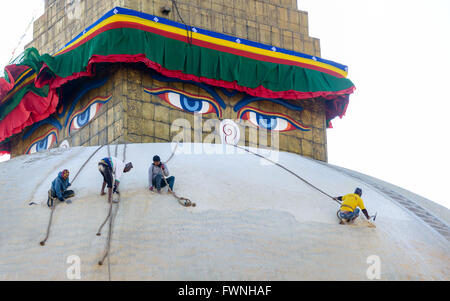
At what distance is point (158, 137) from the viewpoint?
12.5m

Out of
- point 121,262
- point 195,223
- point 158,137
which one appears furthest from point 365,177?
point 121,262

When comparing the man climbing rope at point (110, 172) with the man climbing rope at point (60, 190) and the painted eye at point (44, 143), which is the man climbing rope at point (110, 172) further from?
the painted eye at point (44, 143)

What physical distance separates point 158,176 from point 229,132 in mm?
3634

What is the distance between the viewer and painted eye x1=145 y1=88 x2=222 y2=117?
12875mm

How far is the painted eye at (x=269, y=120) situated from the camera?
44.4 ft

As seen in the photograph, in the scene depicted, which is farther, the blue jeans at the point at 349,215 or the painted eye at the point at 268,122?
the painted eye at the point at 268,122

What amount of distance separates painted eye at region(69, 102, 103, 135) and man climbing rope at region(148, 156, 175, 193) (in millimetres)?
3520

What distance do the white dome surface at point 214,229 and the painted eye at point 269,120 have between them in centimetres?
243

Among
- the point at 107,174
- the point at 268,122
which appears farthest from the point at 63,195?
the point at 268,122

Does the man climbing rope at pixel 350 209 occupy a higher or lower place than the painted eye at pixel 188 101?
lower

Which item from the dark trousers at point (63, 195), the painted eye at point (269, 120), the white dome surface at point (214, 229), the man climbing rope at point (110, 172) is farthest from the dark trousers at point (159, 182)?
the painted eye at point (269, 120)

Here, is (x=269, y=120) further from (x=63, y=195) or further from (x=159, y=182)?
(x=63, y=195)

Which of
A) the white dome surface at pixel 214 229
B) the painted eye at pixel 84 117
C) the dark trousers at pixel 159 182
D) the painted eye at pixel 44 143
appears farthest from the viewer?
the painted eye at pixel 44 143
